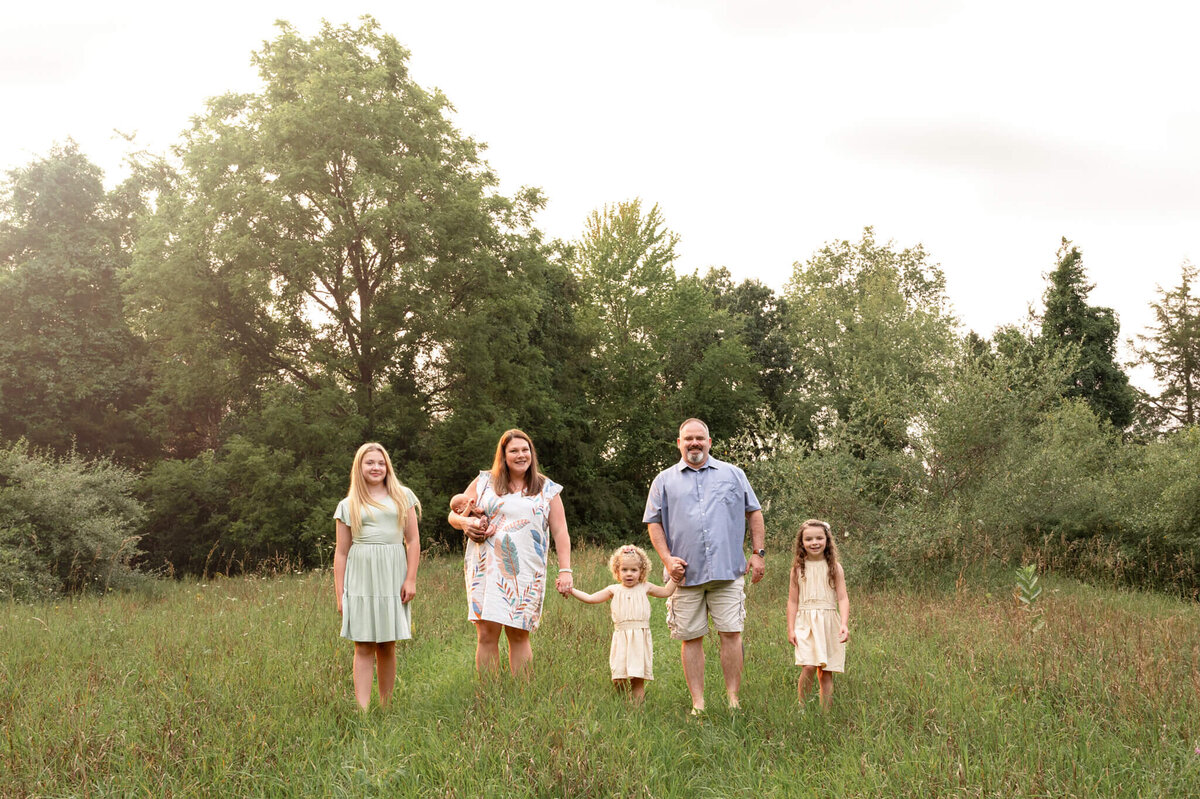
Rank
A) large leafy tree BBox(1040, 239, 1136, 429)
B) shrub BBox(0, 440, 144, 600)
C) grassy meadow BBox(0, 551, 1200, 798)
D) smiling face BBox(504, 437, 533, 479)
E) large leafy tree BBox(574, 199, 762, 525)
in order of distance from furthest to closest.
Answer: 1. large leafy tree BBox(1040, 239, 1136, 429)
2. large leafy tree BBox(574, 199, 762, 525)
3. shrub BBox(0, 440, 144, 600)
4. smiling face BBox(504, 437, 533, 479)
5. grassy meadow BBox(0, 551, 1200, 798)

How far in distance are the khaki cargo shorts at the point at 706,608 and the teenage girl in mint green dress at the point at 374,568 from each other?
1.80 m

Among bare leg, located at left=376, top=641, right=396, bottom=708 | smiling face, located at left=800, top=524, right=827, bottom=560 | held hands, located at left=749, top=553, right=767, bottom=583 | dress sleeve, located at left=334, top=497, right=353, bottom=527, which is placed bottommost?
bare leg, located at left=376, top=641, right=396, bottom=708

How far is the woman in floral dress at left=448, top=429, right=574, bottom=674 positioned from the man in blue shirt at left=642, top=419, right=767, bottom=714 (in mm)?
763

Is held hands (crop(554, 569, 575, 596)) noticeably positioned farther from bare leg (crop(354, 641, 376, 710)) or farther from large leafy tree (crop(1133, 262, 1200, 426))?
large leafy tree (crop(1133, 262, 1200, 426))

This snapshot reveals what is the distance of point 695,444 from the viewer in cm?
575

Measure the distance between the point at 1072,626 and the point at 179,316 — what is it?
1885 cm

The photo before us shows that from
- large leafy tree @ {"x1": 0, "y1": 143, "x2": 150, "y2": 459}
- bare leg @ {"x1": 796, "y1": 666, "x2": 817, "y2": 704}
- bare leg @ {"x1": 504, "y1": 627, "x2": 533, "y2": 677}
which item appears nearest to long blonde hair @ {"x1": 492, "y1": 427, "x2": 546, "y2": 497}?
bare leg @ {"x1": 504, "y1": 627, "x2": 533, "y2": 677}

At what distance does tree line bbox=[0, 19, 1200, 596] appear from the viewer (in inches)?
516

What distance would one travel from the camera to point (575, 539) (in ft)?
85.4

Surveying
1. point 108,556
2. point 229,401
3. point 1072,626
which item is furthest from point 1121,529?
point 229,401

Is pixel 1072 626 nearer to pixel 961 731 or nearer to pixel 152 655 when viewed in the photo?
pixel 961 731

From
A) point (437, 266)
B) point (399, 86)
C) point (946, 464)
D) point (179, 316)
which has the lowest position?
point (946, 464)

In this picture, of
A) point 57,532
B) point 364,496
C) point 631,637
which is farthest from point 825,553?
point 57,532

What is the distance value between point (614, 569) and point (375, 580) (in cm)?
164
